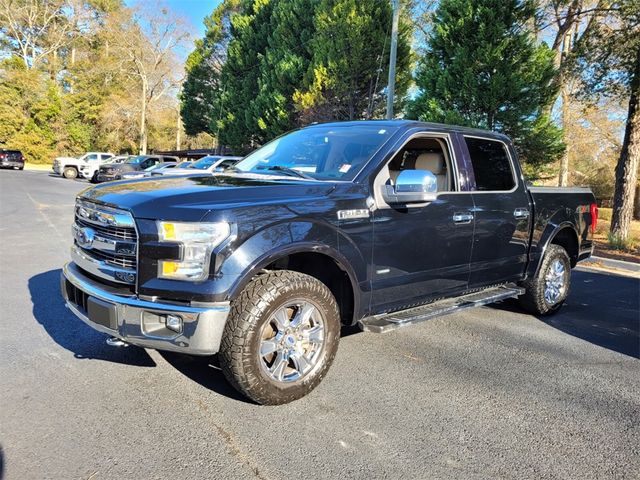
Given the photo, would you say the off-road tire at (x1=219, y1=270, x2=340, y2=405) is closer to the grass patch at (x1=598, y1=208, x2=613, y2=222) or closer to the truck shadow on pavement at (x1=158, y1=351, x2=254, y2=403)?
the truck shadow on pavement at (x1=158, y1=351, x2=254, y2=403)

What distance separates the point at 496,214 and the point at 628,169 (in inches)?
380

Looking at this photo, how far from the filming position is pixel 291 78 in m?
23.3

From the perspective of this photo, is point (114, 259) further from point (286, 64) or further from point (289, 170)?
point (286, 64)

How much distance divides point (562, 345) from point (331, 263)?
2680 millimetres

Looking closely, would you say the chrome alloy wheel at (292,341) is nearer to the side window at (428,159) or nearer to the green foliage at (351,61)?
the side window at (428,159)

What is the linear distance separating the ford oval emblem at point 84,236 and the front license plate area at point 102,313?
1.49ft

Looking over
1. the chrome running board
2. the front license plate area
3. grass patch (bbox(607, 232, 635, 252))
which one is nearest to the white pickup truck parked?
grass patch (bbox(607, 232, 635, 252))

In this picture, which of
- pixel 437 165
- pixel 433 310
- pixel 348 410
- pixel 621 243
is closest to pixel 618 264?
pixel 621 243

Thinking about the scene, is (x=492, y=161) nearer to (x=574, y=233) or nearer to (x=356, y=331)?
(x=574, y=233)

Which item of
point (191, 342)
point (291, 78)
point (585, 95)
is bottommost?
point (191, 342)

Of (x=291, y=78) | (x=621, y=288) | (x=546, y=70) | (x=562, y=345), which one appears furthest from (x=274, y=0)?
(x=562, y=345)

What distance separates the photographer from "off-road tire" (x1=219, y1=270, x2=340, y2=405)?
10.2ft

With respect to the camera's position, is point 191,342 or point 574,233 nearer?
point 191,342

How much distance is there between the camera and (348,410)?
11.0 feet
